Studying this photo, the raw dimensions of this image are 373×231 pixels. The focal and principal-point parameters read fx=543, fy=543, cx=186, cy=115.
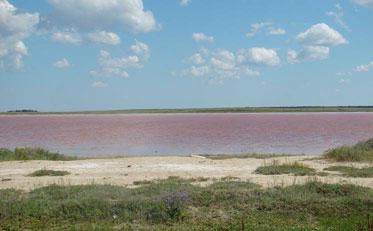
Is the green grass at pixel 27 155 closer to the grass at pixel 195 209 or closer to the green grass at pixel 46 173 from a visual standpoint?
the green grass at pixel 46 173

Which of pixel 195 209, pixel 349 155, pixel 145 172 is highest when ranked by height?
pixel 349 155

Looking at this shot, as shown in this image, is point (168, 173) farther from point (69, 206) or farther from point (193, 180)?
point (69, 206)

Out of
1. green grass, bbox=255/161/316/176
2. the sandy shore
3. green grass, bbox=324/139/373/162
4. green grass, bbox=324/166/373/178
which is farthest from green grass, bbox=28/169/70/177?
green grass, bbox=324/139/373/162

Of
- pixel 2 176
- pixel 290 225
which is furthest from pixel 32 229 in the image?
pixel 2 176

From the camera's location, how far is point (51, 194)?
536 inches

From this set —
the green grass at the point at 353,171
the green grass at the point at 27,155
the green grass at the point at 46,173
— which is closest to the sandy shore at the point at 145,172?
the green grass at the point at 46,173

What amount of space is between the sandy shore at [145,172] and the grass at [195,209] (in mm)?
2142

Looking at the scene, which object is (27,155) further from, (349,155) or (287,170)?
(349,155)

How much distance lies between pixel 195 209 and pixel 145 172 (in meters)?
7.86

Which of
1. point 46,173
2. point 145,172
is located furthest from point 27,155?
point 145,172

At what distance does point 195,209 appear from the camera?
39.7 feet

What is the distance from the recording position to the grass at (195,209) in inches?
439

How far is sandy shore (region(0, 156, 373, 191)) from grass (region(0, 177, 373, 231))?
84.3 inches

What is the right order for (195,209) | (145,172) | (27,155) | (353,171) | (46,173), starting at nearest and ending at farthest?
(195,209) < (353,171) < (46,173) < (145,172) < (27,155)
